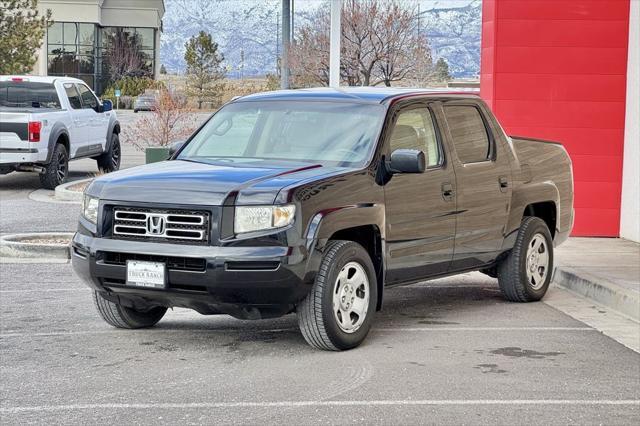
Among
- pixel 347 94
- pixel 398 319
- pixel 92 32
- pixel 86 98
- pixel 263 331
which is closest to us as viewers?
pixel 263 331

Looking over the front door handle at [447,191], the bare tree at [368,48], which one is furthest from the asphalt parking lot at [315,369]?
the bare tree at [368,48]

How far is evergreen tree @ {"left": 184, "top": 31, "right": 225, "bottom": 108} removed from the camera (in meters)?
94.4

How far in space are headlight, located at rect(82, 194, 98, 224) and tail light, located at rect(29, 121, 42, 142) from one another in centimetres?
1264

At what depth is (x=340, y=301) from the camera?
324 inches

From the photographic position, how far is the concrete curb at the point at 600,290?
10.3 metres

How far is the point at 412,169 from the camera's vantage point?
8.71m

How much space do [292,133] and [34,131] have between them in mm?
12450

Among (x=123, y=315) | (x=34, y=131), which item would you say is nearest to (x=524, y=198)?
(x=123, y=315)

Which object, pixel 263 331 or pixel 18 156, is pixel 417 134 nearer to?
pixel 263 331

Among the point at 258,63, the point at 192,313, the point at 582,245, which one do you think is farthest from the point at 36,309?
the point at 258,63

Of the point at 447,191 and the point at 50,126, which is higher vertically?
the point at 50,126

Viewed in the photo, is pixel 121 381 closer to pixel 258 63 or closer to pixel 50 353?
pixel 50 353

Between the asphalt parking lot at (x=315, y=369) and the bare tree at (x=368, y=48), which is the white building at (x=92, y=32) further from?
the asphalt parking lot at (x=315, y=369)

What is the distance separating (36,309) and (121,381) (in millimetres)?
3009
